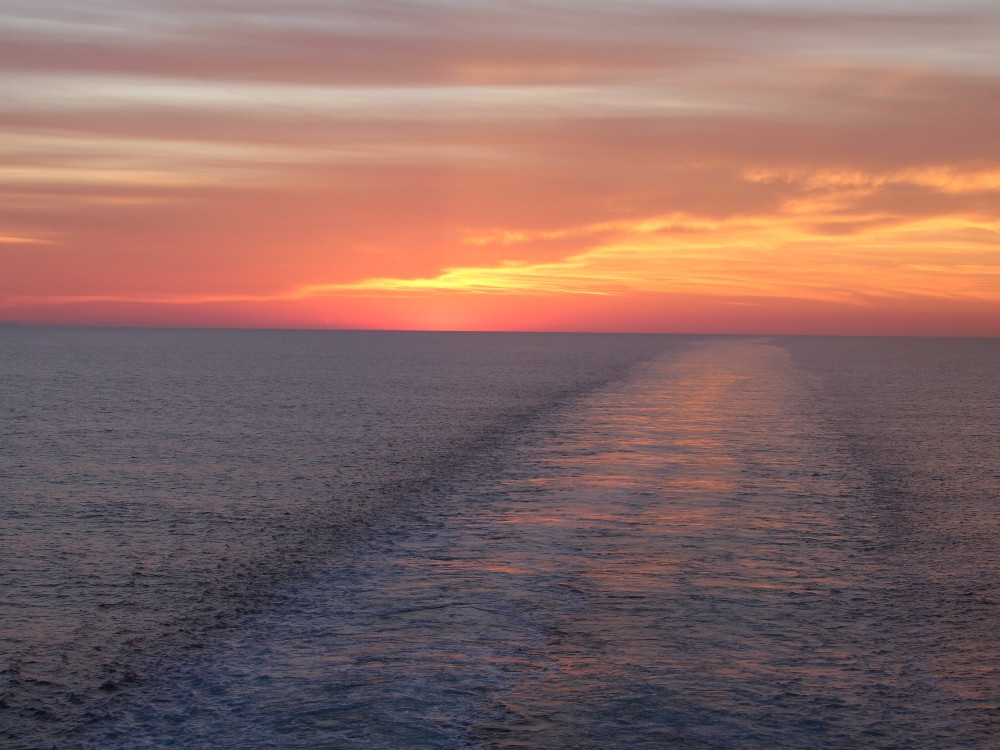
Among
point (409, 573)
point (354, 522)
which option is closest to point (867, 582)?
point (409, 573)

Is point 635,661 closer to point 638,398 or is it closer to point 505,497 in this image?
point 505,497

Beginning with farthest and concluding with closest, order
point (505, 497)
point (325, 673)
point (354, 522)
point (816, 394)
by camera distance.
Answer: point (816, 394), point (505, 497), point (354, 522), point (325, 673)

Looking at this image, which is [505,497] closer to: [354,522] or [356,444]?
[354,522]

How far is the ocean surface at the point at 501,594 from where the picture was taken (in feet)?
27.7

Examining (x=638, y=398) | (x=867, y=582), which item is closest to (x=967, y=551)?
(x=867, y=582)

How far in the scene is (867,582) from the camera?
42.5ft

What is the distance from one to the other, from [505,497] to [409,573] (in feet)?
21.6

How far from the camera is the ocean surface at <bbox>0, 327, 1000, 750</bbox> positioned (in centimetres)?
844

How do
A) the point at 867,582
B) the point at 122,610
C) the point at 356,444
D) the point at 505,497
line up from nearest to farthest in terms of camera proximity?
the point at 122,610
the point at 867,582
the point at 505,497
the point at 356,444

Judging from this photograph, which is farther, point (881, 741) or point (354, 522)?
point (354, 522)

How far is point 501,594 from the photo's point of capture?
40.3 ft

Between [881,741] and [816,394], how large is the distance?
4729cm

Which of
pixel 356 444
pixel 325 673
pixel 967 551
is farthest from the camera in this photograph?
pixel 356 444

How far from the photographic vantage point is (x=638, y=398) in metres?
49.6
